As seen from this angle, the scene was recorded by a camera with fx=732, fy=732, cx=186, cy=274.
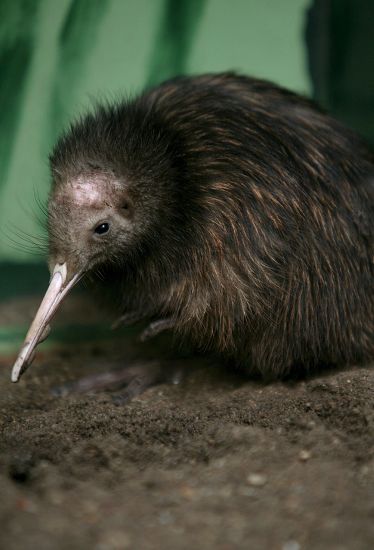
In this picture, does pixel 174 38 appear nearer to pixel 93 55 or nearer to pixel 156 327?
pixel 93 55

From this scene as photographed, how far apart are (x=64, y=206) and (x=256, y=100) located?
0.99m

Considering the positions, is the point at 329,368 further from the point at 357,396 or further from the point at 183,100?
the point at 183,100

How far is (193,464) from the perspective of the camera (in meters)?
2.61

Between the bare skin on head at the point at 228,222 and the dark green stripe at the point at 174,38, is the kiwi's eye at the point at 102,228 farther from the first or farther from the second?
the dark green stripe at the point at 174,38

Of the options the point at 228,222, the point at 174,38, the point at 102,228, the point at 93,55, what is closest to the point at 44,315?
the point at 102,228

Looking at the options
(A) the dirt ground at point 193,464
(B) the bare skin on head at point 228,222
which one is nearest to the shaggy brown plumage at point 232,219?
(B) the bare skin on head at point 228,222

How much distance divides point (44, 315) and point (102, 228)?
438mm

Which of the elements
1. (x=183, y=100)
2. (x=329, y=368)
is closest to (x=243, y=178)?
(x=183, y=100)

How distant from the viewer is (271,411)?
118 inches

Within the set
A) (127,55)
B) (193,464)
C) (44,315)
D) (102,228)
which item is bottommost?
(193,464)

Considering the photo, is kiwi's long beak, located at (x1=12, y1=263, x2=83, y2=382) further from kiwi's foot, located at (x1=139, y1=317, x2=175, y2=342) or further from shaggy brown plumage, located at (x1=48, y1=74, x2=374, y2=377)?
kiwi's foot, located at (x1=139, y1=317, x2=175, y2=342)

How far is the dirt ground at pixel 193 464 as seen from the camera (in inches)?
80.7

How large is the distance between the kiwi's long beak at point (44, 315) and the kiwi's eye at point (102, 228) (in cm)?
19

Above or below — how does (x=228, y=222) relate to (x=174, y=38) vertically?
below
